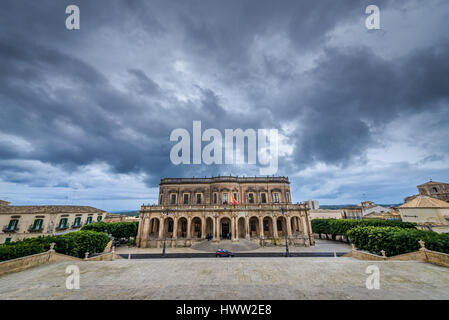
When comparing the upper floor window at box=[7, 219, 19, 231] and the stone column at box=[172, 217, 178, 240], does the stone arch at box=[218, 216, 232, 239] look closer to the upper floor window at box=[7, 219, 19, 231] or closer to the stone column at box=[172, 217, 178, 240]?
the stone column at box=[172, 217, 178, 240]

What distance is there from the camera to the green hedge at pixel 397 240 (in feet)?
45.9

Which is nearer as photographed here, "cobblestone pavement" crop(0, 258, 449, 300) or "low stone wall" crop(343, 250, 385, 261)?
"cobblestone pavement" crop(0, 258, 449, 300)

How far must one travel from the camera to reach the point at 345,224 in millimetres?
32344

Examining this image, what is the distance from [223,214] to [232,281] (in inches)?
874

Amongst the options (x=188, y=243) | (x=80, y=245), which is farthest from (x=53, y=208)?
(x=188, y=243)

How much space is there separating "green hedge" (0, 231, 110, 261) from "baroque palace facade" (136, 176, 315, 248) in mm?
8940

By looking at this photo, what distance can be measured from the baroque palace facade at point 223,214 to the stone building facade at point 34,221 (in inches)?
610

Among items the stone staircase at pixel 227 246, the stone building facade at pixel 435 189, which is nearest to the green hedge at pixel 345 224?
the stone staircase at pixel 227 246

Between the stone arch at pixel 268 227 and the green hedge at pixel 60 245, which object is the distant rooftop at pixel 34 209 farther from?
the stone arch at pixel 268 227

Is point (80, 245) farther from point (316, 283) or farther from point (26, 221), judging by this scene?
point (316, 283)

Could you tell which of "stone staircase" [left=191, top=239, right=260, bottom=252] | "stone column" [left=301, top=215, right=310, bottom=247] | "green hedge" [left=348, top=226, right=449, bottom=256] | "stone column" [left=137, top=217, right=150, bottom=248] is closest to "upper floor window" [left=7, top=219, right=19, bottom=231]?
"stone column" [left=137, top=217, right=150, bottom=248]

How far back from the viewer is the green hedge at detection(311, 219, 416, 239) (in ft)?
86.7

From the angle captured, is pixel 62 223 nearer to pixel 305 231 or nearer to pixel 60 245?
pixel 60 245
